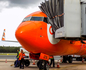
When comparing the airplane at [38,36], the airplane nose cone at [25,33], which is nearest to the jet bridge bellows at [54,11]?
the airplane at [38,36]

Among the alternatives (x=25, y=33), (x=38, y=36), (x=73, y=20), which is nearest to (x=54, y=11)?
(x=38, y=36)

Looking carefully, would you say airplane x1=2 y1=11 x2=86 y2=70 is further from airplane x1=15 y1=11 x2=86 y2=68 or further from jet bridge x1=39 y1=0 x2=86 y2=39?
jet bridge x1=39 y1=0 x2=86 y2=39

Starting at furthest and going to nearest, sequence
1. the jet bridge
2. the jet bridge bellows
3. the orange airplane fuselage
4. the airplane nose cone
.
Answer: the jet bridge bellows → the orange airplane fuselage → the airplane nose cone → the jet bridge

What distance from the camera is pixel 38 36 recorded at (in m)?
10.2

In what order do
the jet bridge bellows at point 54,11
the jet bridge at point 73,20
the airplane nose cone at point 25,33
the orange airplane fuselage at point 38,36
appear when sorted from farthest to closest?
the jet bridge bellows at point 54,11 → the orange airplane fuselage at point 38,36 → the airplane nose cone at point 25,33 → the jet bridge at point 73,20

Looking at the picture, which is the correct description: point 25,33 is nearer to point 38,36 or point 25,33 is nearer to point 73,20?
point 38,36

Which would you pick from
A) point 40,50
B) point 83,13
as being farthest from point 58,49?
point 83,13

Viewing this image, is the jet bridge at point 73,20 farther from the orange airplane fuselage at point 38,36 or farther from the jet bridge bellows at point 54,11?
the orange airplane fuselage at point 38,36

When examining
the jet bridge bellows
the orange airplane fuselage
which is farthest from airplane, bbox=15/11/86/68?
the jet bridge bellows

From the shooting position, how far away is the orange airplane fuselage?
986 cm

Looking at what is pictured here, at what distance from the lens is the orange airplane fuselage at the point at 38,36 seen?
9859 millimetres

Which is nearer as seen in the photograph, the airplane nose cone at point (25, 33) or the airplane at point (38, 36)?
the airplane nose cone at point (25, 33)

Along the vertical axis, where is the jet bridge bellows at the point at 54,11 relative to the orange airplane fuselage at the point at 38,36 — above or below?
above

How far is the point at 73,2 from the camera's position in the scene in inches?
354
